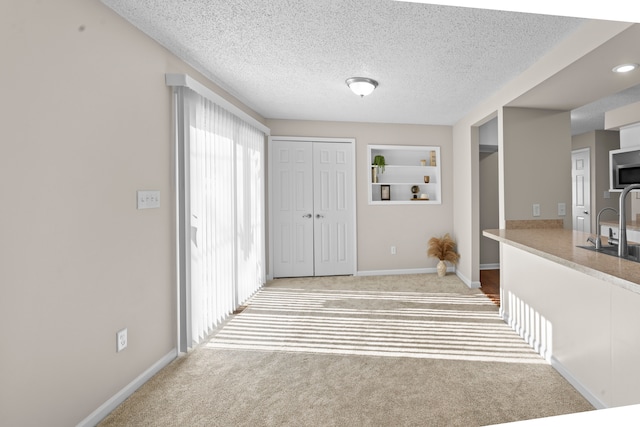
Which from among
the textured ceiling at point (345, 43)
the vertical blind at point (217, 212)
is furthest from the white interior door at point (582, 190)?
the vertical blind at point (217, 212)

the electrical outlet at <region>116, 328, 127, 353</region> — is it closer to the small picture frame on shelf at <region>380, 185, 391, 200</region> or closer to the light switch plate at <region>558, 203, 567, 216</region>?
the small picture frame on shelf at <region>380, 185, 391, 200</region>

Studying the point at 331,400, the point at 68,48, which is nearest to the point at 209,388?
the point at 331,400

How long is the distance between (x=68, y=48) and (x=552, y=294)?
340 centimetres

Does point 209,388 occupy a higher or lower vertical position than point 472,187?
lower

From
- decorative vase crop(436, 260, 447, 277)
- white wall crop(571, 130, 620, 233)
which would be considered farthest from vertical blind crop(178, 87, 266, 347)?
white wall crop(571, 130, 620, 233)

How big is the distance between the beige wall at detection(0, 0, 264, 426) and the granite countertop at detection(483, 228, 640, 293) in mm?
2579

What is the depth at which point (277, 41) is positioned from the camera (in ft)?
7.79

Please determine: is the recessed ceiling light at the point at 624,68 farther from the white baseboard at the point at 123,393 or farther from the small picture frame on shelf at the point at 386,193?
the white baseboard at the point at 123,393

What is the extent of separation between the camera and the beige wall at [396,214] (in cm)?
489

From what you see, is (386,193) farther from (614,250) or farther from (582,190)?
(582,190)

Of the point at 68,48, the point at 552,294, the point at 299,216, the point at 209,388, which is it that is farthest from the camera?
the point at 299,216

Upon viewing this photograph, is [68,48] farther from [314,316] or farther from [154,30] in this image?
[314,316]

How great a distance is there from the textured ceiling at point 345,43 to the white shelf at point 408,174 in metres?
1.48

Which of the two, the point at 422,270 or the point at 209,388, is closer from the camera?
the point at 209,388
